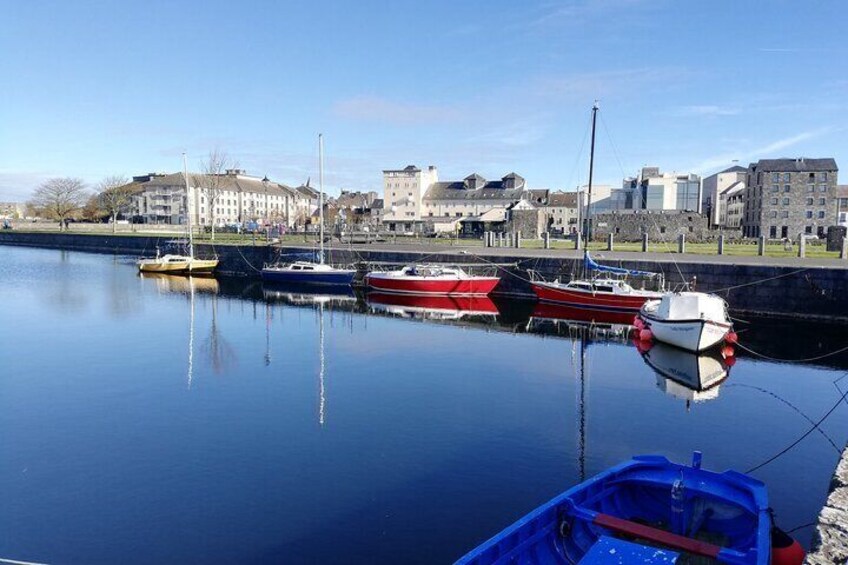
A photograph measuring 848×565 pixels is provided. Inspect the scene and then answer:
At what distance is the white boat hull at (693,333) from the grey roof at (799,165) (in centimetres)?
8291

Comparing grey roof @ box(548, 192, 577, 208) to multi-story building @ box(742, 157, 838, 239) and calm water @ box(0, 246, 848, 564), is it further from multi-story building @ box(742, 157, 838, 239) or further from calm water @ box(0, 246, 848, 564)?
calm water @ box(0, 246, 848, 564)

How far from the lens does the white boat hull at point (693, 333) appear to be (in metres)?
23.6

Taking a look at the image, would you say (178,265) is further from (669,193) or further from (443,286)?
(669,193)

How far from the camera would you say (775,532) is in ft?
27.3

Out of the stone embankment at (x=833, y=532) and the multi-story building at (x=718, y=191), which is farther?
the multi-story building at (x=718, y=191)

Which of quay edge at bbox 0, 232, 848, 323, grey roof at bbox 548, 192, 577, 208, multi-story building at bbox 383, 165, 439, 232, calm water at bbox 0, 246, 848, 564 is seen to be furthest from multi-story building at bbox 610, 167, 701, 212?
calm water at bbox 0, 246, 848, 564

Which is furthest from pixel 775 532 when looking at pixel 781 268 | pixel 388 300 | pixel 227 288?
pixel 227 288

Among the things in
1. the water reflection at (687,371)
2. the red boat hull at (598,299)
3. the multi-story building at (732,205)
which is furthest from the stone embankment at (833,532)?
the multi-story building at (732,205)

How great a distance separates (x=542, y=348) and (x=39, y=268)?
170 feet

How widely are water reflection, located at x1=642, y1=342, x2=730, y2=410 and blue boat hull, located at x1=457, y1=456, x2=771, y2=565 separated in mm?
8910

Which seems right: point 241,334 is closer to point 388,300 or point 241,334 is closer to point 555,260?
point 388,300

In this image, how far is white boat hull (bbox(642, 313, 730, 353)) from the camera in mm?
23594

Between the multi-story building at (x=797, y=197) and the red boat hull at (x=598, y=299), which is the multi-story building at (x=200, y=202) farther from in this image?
the red boat hull at (x=598, y=299)

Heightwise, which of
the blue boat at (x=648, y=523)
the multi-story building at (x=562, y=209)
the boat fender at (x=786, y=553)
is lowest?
the boat fender at (x=786, y=553)
